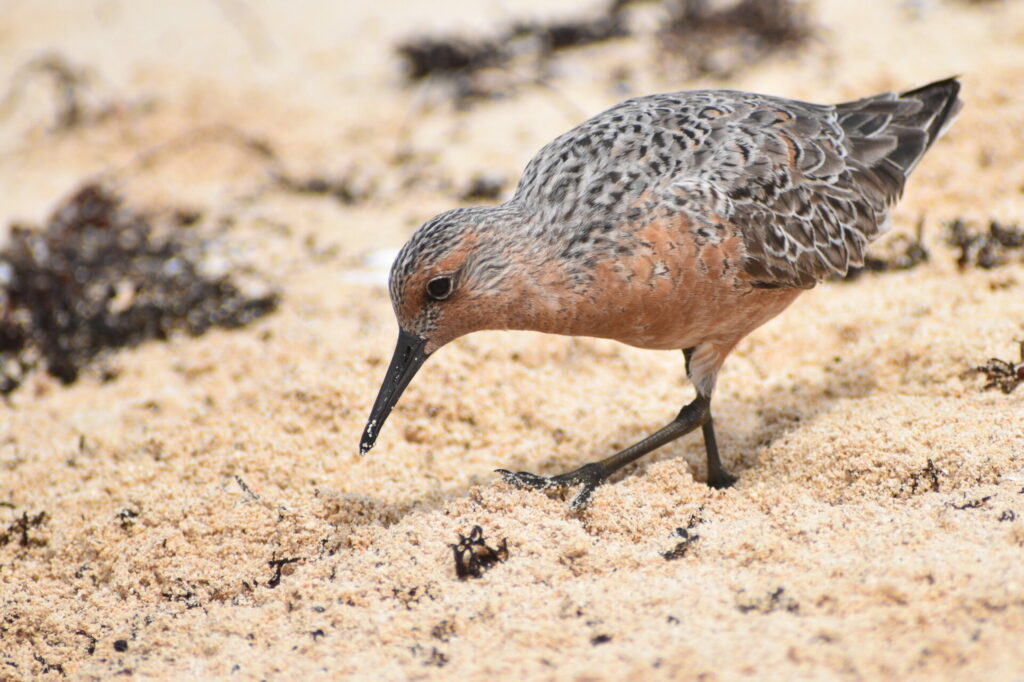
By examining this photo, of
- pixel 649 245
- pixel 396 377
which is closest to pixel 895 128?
pixel 649 245

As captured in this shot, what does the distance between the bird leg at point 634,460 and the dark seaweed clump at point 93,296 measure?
10.6ft

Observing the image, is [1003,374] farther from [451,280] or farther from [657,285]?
[451,280]

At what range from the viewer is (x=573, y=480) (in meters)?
4.72

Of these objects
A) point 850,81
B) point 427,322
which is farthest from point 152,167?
point 850,81

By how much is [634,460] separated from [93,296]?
4875mm

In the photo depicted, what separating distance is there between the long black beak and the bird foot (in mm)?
649

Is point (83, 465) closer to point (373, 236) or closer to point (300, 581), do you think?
point (300, 581)

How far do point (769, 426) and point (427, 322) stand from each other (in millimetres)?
2206

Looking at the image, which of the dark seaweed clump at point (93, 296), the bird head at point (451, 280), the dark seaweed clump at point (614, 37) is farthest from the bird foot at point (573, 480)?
the dark seaweed clump at point (614, 37)

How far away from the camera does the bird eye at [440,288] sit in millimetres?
4387

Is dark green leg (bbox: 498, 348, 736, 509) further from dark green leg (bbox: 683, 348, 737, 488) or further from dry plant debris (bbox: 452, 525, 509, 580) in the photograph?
dry plant debris (bbox: 452, 525, 509, 580)

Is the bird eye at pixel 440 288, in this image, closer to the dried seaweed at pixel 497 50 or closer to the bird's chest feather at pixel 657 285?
the bird's chest feather at pixel 657 285

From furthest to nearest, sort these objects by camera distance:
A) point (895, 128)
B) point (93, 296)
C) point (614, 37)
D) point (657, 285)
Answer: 1. point (614, 37)
2. point (93, 296)
3. point (895, 128)
4. point (657, 285)

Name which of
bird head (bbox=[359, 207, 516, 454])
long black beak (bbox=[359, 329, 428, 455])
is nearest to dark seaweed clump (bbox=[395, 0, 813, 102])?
bird head (bbox=[359, 207, 516, 454])
